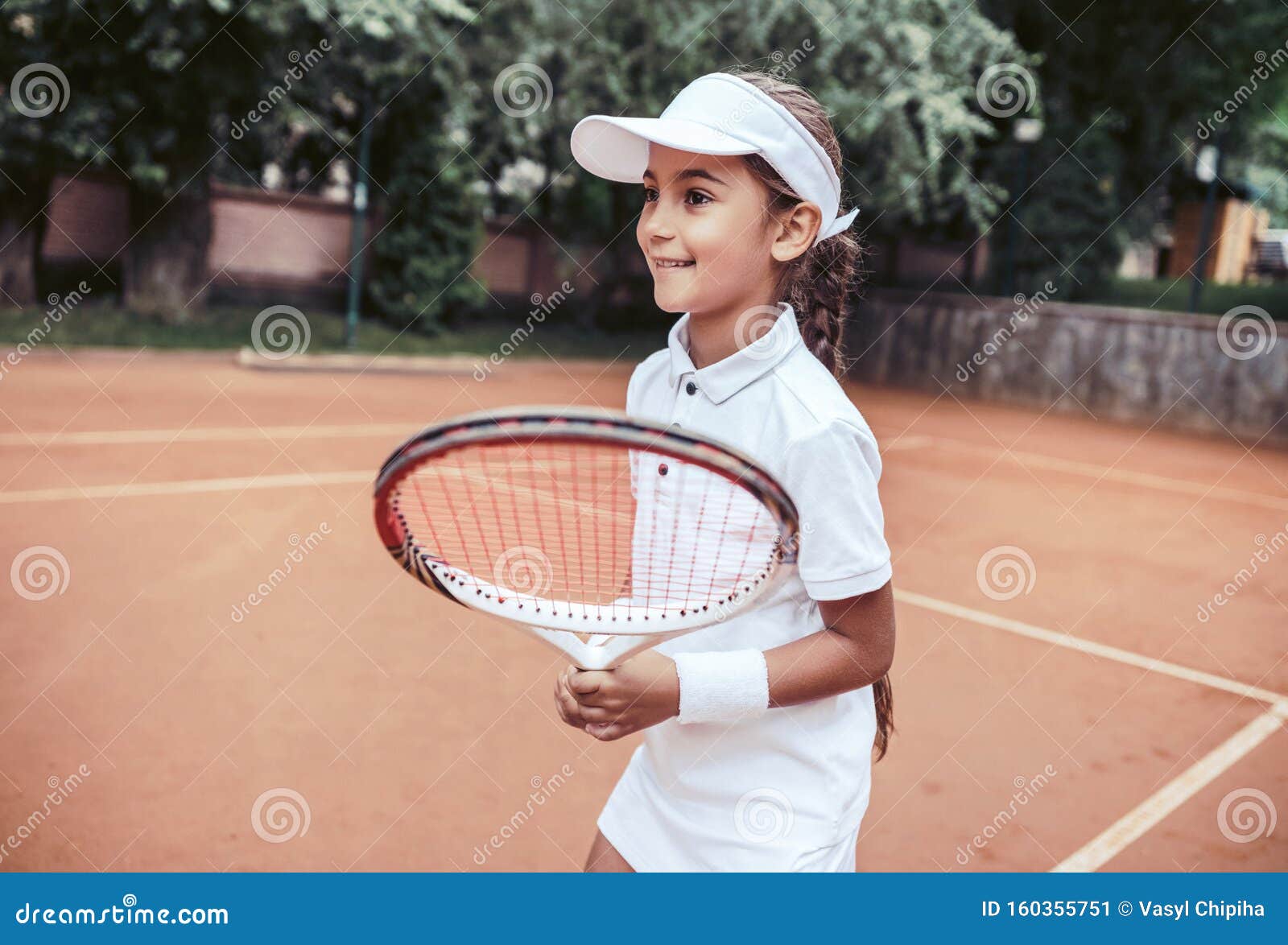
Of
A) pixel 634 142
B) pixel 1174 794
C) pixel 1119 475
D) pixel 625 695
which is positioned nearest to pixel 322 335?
pixel 1119 475

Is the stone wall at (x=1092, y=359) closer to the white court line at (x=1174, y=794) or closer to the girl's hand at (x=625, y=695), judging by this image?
the white court line at (x=1174, y=794)

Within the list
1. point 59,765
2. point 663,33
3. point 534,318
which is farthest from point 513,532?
point 534,318

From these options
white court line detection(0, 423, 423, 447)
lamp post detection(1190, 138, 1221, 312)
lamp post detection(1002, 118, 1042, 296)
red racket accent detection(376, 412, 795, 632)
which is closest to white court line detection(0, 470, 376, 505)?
white court line detection(0, 423, 423, 447)

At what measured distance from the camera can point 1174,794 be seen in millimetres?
3666

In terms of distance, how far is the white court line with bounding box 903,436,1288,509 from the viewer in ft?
30.6

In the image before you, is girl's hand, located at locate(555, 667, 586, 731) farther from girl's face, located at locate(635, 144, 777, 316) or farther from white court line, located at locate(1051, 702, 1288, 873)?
white court line, located at locate(1051, 702, 1288, 873)

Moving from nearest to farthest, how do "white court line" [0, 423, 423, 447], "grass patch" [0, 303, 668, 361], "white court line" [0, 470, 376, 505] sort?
1. "white court line" [0, 470, 376, 505]
2. "white court line" [0, 423, 423, 447]
3. "grass patch" [0, 303, 668, 361]

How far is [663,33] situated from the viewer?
14.2m

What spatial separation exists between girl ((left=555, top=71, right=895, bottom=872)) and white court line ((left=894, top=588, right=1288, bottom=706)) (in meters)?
3.49

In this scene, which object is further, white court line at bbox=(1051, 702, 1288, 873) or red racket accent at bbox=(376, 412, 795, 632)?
white court line at bbox=(1051, 702, 1288, 873)

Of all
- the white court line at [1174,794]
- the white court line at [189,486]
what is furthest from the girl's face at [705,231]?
the white court line at [189,486]

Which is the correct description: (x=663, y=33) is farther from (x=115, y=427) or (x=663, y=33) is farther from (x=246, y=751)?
(x=246, y=751)

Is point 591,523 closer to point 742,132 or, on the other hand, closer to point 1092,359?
point 742,132

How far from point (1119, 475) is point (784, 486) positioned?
9.32 m
